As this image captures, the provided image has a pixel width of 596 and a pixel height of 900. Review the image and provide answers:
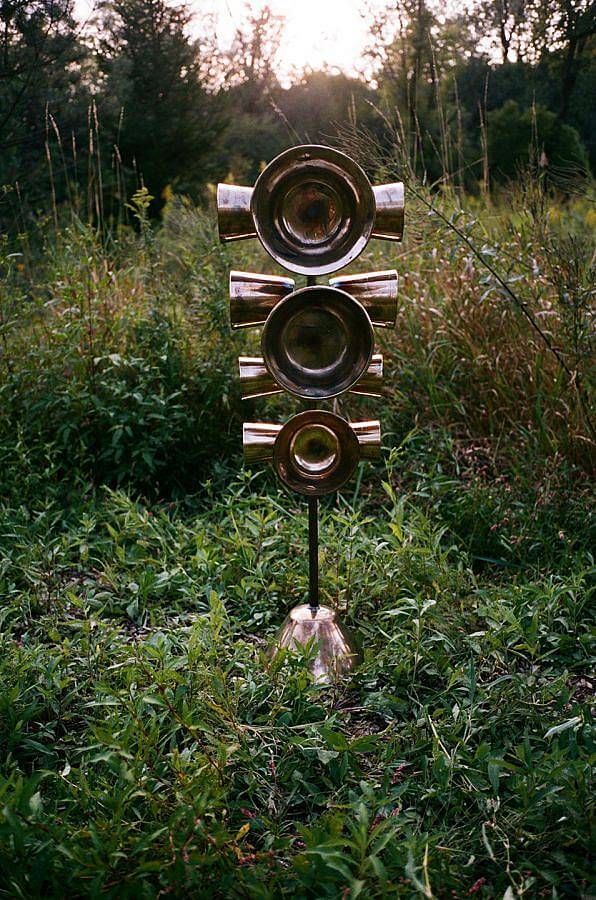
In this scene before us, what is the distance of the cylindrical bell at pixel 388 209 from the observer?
183cm

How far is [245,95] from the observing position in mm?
14828

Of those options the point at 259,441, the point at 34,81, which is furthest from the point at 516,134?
the point at 259,441

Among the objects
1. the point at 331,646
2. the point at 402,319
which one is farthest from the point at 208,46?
the point at 331,646

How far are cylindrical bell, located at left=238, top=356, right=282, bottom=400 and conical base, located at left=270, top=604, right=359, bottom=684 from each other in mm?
616

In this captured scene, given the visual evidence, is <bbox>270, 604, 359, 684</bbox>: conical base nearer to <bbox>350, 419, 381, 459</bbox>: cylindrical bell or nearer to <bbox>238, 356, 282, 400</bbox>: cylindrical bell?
<bbox>350, 419, 381, 459</bbox>: cylindrical bell

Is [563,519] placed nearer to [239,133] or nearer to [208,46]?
[208,46]

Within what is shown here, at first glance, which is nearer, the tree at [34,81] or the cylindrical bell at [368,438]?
the cylindrical bell at [368,438]

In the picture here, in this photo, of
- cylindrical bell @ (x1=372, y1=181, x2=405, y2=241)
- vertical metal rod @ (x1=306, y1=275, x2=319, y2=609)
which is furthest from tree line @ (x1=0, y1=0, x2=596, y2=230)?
vertical metal rod @ (x1=306, y1=275, x2=319, y2=609)

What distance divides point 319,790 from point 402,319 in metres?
2.39

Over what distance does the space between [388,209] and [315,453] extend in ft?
2.13

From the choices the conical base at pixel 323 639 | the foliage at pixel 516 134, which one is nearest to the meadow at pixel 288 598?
the conical base at pixel 323 639

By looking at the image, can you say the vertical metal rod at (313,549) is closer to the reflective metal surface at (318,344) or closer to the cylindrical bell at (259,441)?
the cylindrical bell at (259,441)

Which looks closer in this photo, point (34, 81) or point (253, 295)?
point (253, 295)

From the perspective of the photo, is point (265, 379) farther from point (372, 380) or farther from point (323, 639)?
point (323, 639)
